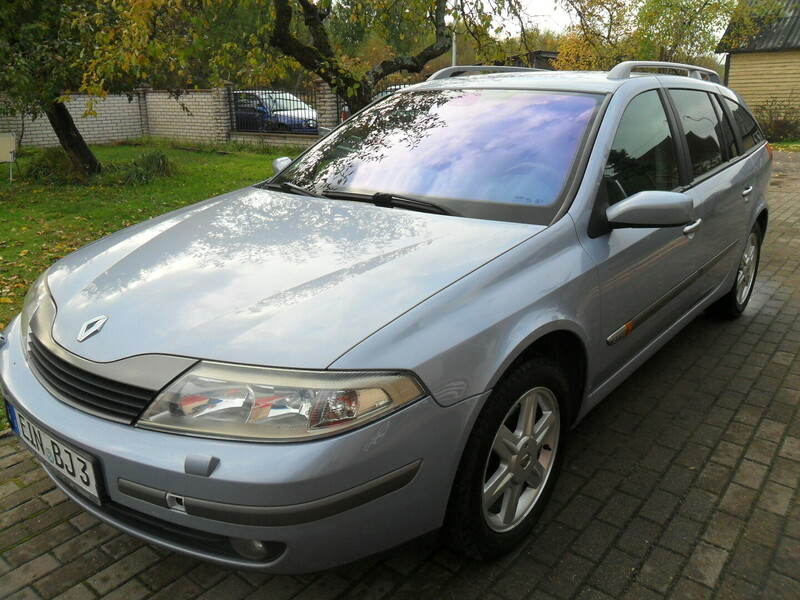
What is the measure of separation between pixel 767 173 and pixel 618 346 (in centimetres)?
288

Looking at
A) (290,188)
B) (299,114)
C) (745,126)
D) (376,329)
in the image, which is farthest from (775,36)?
(376,329)

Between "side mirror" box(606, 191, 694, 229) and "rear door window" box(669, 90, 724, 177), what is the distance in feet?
3.54

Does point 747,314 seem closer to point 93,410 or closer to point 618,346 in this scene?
point 618,346

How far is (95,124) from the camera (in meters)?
20.6

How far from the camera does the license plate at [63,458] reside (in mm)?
1956

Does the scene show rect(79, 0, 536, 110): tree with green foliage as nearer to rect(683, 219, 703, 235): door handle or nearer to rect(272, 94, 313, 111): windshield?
rect(683, 219, 703, 235): door handle

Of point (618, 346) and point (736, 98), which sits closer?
point (618, 346)

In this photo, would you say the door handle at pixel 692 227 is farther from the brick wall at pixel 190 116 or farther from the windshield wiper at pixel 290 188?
the brick wall at pixel 190 116

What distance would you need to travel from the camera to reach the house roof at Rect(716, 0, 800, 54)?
26.2 meters

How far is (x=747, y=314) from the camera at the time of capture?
201 inches

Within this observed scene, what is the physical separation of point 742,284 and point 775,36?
27.0 m

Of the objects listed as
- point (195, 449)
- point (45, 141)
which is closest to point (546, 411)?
point (195, 449)

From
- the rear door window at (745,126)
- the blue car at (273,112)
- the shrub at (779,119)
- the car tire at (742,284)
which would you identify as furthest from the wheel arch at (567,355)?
the shrub at (779,119)

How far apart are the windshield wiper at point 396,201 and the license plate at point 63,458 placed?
1502mm
